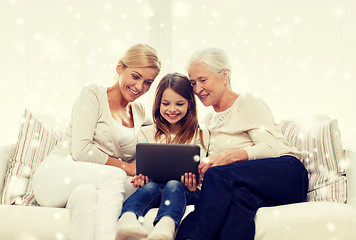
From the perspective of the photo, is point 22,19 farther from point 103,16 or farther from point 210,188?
point 210,188

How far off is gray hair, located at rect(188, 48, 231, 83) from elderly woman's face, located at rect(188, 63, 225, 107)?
2cm

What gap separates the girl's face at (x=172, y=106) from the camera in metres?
1.79

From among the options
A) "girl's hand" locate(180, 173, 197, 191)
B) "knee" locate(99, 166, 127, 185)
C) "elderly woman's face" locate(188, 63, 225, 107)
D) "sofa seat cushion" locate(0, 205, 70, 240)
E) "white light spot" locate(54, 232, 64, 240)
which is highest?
"elderly woman's face" locate(188, 63, 225, 107)

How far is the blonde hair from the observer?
1.77m

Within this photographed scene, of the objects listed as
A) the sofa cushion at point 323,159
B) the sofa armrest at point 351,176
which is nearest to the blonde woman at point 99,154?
the sofa cushion at point 323,159

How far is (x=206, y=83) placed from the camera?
5.83 feet

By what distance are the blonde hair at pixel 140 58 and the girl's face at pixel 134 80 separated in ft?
0.08

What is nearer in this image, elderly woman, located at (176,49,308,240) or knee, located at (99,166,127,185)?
elderly woman, located at (176,49,308,240)

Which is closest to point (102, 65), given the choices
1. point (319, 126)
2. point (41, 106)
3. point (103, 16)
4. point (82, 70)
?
point (82, 70)

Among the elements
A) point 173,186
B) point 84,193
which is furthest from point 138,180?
point 84,193

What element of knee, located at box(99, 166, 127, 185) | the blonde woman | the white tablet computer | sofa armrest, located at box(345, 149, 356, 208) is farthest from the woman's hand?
sofa armrest, located at box(345, 149, 356, 208)

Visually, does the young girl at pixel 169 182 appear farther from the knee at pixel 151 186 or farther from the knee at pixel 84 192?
the knee at pixel 84 192

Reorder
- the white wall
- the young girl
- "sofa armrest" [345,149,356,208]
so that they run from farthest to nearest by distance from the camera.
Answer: the white wall → "sofa armrest" [345,149,356,208] → the young girl

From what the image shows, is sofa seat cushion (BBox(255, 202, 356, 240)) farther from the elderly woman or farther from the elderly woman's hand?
the elderly woman's hand
